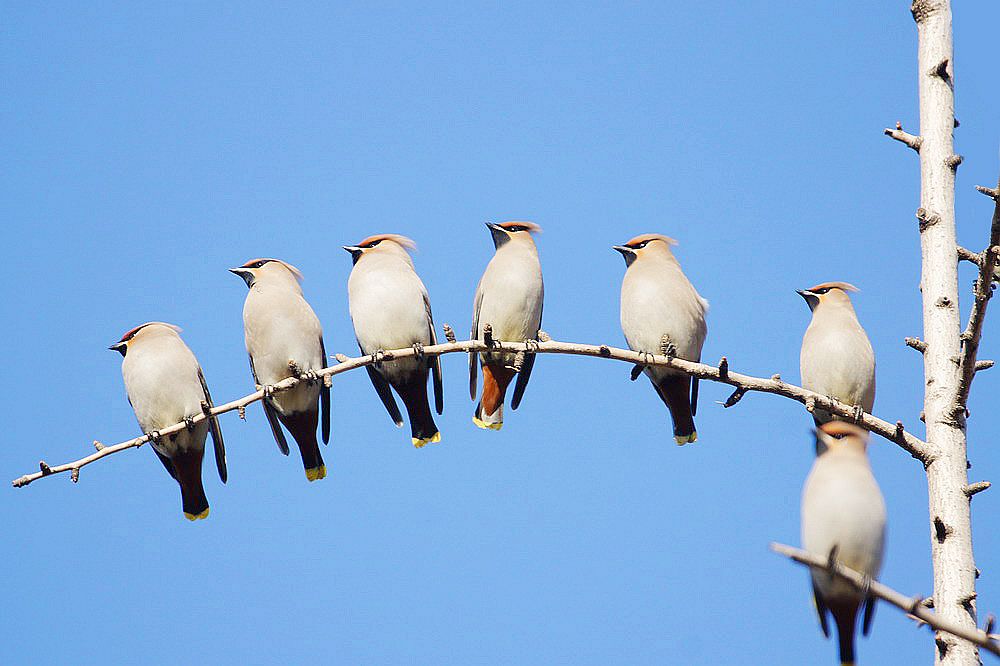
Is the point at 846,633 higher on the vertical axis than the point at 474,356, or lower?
lower

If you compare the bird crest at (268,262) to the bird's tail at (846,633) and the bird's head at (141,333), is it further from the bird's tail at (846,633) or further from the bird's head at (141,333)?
the bird's tail at (846,633)

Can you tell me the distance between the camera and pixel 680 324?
21.5ft

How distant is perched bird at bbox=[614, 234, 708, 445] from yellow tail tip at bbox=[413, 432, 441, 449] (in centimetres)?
142

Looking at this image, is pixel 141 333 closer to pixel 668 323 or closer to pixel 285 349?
pixel 285 349

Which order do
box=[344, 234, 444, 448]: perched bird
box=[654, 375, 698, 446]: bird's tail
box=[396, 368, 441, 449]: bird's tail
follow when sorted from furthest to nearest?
box=[396, 368, 441, 449]: bird's tail < box=[344, 234, 444, 448]: perched bird < box=[654, 375, 698, 446]: bird's tail

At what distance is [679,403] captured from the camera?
673 cm

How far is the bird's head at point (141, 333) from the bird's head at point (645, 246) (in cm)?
280

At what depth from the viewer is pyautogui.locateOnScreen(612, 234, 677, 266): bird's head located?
7098mm

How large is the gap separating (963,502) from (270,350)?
3992mm

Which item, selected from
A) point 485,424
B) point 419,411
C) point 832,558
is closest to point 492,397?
point 485,424

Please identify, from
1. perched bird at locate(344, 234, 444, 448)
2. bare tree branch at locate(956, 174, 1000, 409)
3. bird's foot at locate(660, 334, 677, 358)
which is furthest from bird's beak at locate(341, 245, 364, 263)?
bare tree branch at locate(956, 174, 1000, 409)

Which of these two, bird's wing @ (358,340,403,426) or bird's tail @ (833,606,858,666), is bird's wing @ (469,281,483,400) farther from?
bird's tail @ (833,606,858,666)

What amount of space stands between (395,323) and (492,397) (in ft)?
2.54

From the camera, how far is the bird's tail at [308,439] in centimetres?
716
